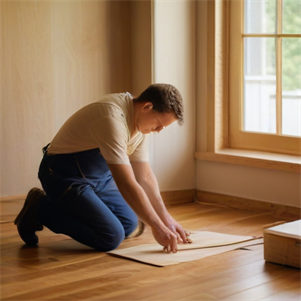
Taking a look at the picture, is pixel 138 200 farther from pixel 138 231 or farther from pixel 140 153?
pixel 138 231

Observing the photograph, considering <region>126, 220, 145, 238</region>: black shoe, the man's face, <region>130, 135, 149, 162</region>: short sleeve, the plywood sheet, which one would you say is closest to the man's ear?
the man's face

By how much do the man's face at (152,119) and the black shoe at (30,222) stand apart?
2.25 ft

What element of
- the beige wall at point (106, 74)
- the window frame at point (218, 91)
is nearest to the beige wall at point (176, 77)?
the beige wall at point (106, 74)

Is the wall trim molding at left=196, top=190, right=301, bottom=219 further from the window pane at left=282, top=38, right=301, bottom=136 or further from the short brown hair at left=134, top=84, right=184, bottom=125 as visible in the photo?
the short brown hair at left=134, top=84, right=184, bottom=125

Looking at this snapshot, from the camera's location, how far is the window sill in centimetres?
358

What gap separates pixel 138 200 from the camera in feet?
8.30

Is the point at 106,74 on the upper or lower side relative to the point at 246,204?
upper

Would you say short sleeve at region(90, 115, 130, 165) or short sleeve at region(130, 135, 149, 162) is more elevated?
short sleeve at region(90, 115, 130, 165)

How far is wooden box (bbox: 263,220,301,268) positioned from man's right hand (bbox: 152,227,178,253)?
409 millimetres

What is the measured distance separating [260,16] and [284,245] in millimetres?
1831

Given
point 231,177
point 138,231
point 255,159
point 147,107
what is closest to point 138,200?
point 147,107

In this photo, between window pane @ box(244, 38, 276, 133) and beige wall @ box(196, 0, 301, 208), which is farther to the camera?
window pane @ box(244, 38, 276, 133)

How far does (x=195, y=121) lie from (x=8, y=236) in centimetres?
159

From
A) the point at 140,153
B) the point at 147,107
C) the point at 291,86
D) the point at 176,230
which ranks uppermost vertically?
the point at 291,86
